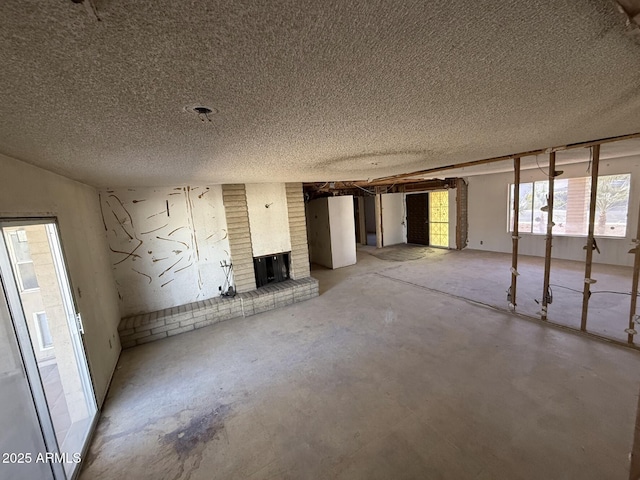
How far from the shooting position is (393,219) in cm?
928

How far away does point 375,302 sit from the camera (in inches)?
171

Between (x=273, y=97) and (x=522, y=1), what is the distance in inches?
31.2

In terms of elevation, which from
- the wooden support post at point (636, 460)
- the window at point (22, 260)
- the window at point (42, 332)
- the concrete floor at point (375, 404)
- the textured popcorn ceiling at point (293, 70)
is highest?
the textured popcorn ceiling at point (293, 70)

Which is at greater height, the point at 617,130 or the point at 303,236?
the point at 617,130

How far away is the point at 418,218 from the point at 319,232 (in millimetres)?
3876

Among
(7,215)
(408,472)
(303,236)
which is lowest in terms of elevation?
(408,472)

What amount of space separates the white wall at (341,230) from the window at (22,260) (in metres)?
5.17

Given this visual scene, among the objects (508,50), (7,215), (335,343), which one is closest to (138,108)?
(7,215)

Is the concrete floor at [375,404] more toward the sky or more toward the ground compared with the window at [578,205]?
more toward the ground

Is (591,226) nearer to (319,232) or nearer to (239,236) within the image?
(239,236)

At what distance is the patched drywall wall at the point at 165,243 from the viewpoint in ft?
12.0

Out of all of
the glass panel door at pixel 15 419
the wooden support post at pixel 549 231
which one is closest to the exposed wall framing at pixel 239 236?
the glass panel door at pixel 15 419

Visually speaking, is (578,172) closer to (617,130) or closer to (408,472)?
(617,130)

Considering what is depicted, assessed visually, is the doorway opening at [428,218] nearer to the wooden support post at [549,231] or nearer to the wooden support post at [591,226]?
the wooden support post at [549,231]
